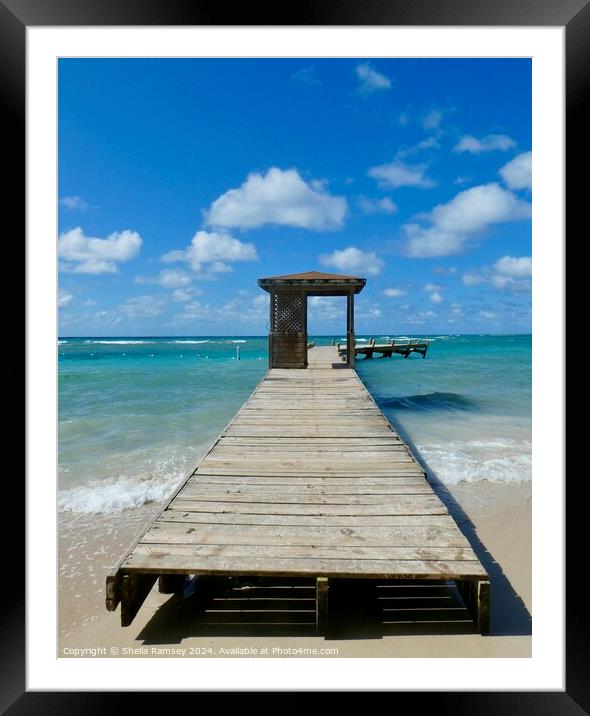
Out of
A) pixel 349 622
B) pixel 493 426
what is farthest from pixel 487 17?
pixel 493 426

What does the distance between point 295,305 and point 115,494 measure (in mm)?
7831

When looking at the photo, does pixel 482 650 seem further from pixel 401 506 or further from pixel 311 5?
pixel 311 5

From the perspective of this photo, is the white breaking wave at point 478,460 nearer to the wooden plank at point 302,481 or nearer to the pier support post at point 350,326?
the wooden plank at point 302,481

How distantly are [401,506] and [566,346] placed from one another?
76.9 inches

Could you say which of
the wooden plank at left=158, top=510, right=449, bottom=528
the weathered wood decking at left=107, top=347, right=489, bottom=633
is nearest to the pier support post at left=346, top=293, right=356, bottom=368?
the weathered wood decking at left=107, top=347, right=489, bottom=633

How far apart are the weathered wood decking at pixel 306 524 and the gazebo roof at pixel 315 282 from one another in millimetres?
7243

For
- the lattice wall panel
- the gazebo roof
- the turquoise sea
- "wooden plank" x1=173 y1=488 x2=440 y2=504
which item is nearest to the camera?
"wooden plank" x1=173 y1=488 x2=440 y2=504

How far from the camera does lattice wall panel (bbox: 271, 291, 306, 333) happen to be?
38.9ft

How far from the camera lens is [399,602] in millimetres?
2885

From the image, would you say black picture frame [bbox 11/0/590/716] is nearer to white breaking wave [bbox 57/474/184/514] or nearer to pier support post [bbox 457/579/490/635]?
pier support post [bbox 457/579/490/635]

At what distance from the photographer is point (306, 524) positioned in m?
2.84

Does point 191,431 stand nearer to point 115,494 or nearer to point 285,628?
point 115,494

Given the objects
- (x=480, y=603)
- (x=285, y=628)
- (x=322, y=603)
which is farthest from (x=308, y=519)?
(x=480, y=603)

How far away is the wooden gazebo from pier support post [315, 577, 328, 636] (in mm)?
9818
